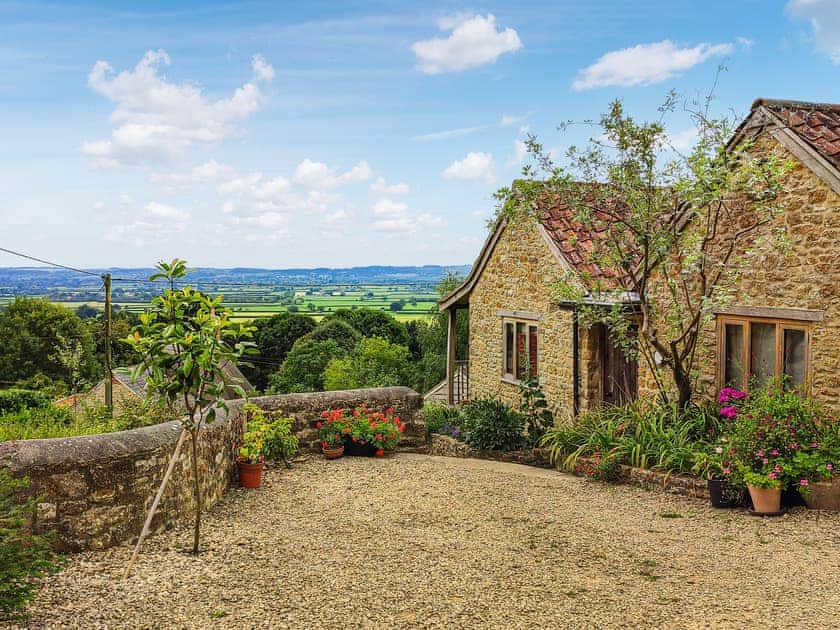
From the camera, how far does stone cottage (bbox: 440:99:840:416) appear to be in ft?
27.6

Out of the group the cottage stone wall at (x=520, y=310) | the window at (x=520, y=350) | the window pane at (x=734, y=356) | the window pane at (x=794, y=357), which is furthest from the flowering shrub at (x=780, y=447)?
the window at (x=520, y=350)

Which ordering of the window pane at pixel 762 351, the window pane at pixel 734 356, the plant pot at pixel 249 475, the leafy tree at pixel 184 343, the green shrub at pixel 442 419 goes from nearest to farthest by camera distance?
1. the leafy tree at pixel 184 343
2. the plant pot at pixel 249 475
3. the window pane at pixel 762 351
4. the window pane at pixel 734 356
5. the green shrub at pixel 442 419

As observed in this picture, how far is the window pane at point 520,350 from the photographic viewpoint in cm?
1451

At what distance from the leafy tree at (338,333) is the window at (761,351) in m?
31.9

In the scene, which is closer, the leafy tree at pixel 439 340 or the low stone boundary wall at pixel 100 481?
the low stone boundary wall at pixel 100 481

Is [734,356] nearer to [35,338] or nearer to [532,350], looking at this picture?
[532,350]

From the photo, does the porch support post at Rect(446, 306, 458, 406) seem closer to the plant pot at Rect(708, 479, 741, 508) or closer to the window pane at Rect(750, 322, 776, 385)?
the window pane at Rect(750, 322, 776, 385)

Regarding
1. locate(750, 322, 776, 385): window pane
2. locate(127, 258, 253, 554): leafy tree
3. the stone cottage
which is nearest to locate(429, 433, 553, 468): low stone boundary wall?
the stone cottage

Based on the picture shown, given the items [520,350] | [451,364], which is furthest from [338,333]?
[520,350]

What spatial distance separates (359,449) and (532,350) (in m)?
5.20

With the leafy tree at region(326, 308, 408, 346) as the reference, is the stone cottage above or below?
above

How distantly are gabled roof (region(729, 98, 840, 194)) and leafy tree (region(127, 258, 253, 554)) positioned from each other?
7073 millimetres

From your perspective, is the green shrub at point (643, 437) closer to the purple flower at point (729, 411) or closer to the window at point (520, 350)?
the purple flower at point (729, 411)

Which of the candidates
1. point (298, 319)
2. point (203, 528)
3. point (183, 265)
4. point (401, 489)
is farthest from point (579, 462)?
point (298, 319)
